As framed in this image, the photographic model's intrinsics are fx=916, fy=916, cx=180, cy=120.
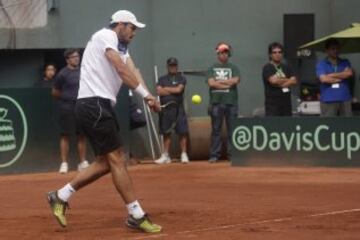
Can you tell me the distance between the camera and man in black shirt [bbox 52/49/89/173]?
1584 centimetres

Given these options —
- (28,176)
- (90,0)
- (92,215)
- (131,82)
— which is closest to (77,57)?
(28,176)

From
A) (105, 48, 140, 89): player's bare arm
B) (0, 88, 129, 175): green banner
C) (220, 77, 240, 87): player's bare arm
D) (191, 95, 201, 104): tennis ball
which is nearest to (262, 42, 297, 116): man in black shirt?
(220, 77, 240, 87): player's bare arm

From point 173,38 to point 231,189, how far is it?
7.66m

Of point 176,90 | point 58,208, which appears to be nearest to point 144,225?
point 58,208

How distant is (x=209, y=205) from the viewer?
10.5 m

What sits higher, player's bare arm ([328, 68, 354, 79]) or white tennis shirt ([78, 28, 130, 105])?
white tennis shirt ([78, 28, 130, 105])

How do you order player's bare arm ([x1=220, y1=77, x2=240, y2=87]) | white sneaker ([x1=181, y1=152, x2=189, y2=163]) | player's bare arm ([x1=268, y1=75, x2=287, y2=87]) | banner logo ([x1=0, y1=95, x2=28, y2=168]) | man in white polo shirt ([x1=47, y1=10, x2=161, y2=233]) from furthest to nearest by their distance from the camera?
white sneaker ([x1=181, y1=152, x2=189, y2=163])
player's bare arm ([x1=220, y1=77, x2=240, y2=87])
player's bare arm ([x1=268, y1=75, x2=287, y2=87])
banner logo ([x1=0, y1=95, x2=28, y2=168])
man in white polo shirt ([x1=47, y1=10, x2=161, y2=233])

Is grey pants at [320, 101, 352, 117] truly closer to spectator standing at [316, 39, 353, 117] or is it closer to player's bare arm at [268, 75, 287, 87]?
spectator standing at [316, 39, 353, 117]

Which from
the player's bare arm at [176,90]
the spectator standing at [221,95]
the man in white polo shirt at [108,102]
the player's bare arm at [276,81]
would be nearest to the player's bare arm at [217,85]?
the spectator standing at [221,95]

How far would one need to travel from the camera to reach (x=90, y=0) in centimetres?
1906

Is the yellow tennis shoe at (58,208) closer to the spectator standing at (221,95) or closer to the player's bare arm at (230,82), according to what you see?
the spectator standing at (221,95)

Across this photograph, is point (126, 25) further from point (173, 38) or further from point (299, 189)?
point (173, 38)

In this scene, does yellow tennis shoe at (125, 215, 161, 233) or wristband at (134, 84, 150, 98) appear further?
wristband at (134, 84, 150, 98)

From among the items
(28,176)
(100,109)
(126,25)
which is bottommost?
(28,176)
